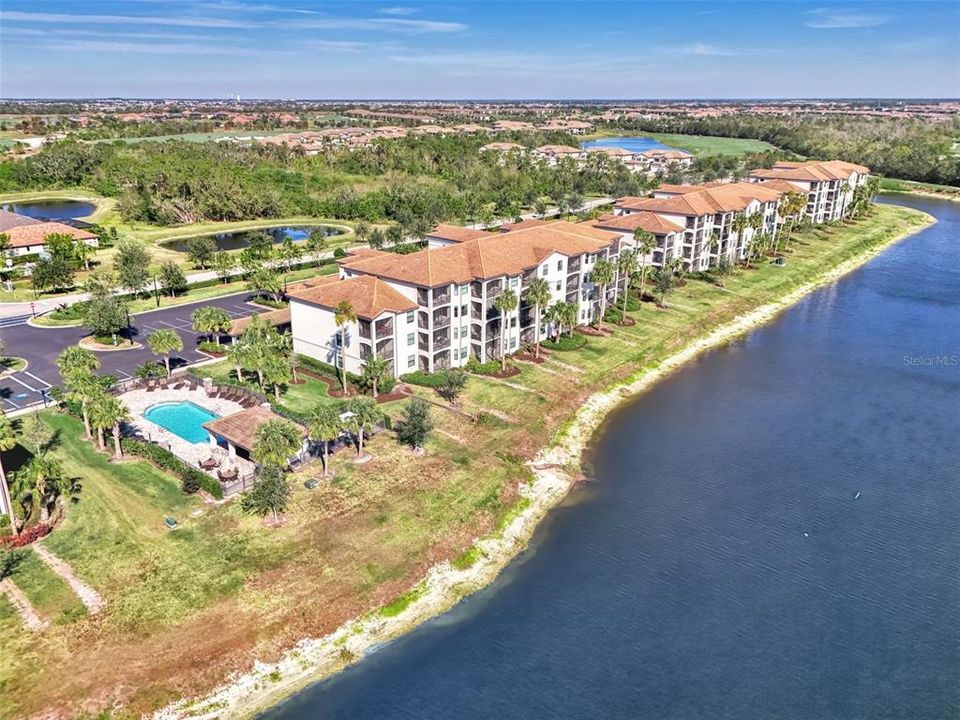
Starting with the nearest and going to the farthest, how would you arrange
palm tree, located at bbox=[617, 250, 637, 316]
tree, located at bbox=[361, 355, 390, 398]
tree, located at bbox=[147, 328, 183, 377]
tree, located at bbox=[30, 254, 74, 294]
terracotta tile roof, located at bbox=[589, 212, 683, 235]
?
1. tree, located at bbox=[361, 355, 390, 398]
2. tree, located at bbox=[147, 328, 183, 377]
3. palm tree, located at bbox=[617, 250, 637, 316]
4. tree, located at bbox=[30, 254, 74, 294]
5. terracotta tile roof, located at bbox=[589, 212, 683, 235]

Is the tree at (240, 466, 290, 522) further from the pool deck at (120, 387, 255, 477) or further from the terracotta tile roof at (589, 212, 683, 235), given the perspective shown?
the terracotta tile roof at (589, 212, 683, 235)

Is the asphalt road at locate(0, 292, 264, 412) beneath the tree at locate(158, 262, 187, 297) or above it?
beneath

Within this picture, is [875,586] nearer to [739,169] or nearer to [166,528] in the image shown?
[166,528]

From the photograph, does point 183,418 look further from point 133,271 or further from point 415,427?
point 133,271

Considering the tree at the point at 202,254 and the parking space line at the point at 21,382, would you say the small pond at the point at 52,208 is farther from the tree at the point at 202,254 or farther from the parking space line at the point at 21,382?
the parking space line at the point at 21,382

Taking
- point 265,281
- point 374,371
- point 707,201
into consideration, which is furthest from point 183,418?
point 707,201

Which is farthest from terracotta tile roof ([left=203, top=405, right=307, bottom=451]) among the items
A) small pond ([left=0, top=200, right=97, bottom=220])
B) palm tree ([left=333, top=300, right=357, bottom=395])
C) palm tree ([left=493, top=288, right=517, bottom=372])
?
small pond ([left=0, top=200, right=97, bottom=220])

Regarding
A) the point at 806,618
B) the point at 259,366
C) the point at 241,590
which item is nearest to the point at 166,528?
the point at 241,590

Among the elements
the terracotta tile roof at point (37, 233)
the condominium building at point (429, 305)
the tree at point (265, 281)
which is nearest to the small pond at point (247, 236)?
the terracotta tile roof at point (37, 233)
